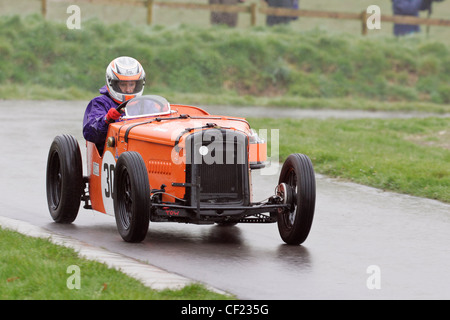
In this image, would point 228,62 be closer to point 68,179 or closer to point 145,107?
point 145,107

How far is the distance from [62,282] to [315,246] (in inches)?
114

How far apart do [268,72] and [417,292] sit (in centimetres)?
2220

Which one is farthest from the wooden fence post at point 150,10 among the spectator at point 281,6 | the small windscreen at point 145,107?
the small windscreen at point 145,107

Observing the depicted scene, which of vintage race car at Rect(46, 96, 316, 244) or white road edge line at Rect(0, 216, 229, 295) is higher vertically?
vintage race car at Rect(46, 96, 316, 244)

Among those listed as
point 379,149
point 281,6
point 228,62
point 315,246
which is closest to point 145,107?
point 315,246

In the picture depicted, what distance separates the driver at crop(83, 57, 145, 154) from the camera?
10.1m

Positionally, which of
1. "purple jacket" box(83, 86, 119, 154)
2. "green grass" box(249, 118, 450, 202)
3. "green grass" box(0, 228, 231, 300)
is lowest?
"green grass" box(249, 118, 450, 202)

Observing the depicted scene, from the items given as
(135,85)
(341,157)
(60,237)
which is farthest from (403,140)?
(60,237)

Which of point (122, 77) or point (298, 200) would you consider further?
point (122, 77)

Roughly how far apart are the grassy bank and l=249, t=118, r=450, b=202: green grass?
6.32 meters

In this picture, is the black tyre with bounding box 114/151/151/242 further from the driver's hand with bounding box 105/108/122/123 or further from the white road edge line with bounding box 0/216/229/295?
the driver's hand with bounding box 105/108/122/123

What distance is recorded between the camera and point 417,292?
24.6 feet

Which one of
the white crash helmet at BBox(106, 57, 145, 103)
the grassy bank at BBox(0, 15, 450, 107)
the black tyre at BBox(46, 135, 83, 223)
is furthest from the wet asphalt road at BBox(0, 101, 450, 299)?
the grassy bank at BBox(0, 15, 450, 107)

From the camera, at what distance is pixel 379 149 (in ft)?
55.9
